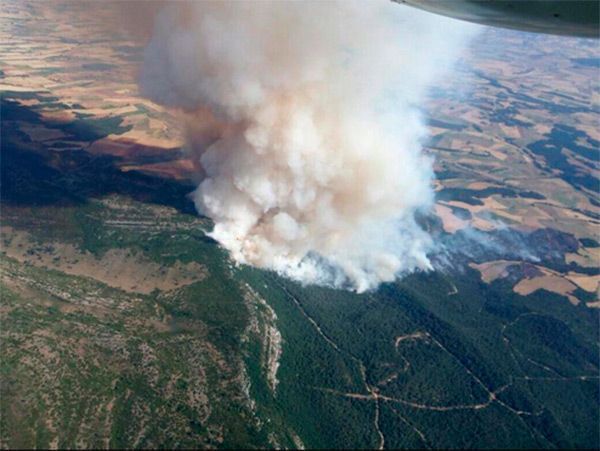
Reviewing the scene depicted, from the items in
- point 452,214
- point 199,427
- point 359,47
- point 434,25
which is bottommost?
point 452,214

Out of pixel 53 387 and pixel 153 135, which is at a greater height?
pixel 53 387

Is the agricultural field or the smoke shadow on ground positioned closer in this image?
the agricultural field

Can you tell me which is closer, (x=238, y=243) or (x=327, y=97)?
(x=327, y=97)

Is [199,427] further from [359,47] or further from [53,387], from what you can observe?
[359,47]

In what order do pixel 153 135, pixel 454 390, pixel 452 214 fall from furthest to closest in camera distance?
1. pixel 153 135
2. pixel 452 214
3. pixel 454 390

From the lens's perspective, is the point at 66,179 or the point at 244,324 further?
the point at 66,179

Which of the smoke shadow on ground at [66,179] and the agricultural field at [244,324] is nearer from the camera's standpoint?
the agricultural field at [244,324]

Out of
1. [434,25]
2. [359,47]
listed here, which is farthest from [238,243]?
[434,25]

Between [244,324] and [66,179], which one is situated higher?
[244,324]
